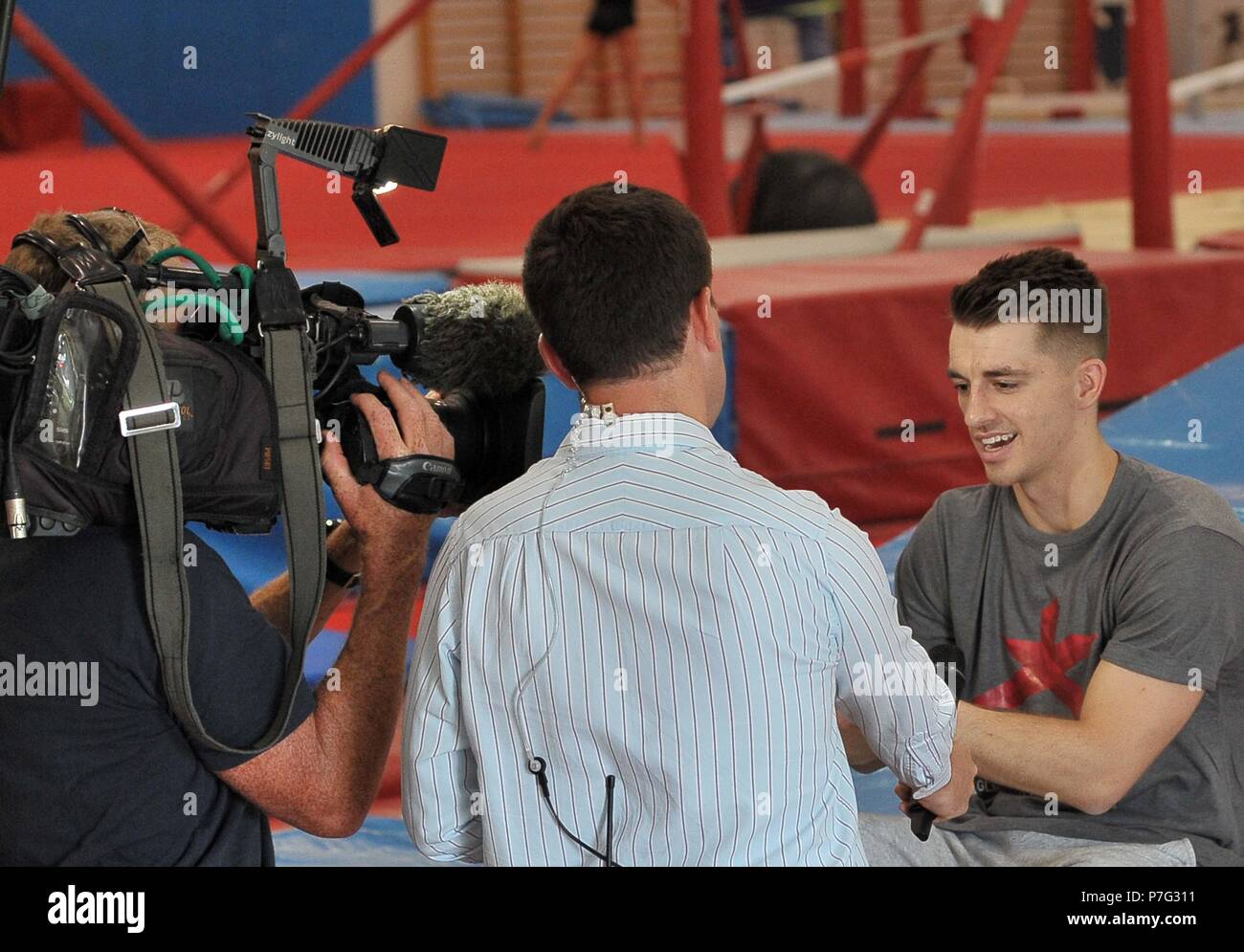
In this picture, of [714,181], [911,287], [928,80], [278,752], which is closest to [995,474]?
[278,752]

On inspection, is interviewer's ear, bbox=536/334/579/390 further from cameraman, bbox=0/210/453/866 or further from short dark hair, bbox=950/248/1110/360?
short dark hair, bbox=950/248/1110/360

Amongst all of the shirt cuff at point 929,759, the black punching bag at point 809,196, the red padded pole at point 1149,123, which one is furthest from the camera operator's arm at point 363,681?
the black punching bag at point 809,196

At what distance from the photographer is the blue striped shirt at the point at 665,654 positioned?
3.69 feet

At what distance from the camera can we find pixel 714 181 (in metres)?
4.17

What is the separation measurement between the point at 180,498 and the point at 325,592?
1.29 ft

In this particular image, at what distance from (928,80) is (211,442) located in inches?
469

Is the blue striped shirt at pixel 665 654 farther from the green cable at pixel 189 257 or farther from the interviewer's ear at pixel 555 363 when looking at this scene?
the green cable at pixel 189 257

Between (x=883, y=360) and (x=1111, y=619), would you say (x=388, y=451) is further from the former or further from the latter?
(x=883, y=360)

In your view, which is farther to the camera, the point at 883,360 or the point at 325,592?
the point at 883,360

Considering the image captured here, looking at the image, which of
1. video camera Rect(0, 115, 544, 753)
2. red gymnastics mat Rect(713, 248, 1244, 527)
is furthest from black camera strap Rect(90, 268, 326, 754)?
red gymnastics mat Rect(713, 248, 1244, 527)

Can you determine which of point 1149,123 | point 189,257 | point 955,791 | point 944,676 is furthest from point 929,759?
point 1149,123

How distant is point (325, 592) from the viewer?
1512 millimetres

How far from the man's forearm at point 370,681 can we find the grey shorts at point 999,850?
0.50 m
